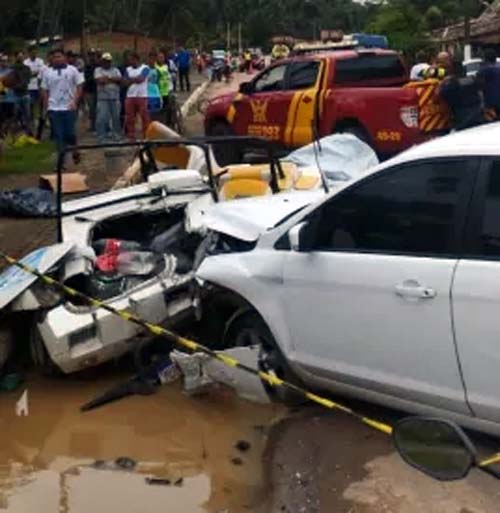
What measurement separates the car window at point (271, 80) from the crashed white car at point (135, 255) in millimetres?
8866

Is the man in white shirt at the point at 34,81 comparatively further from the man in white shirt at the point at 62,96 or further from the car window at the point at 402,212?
the car window at the point at 402,212

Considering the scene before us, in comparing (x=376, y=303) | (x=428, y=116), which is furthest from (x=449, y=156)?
(x=428, y=116)

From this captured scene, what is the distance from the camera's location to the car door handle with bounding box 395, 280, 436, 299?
4852 mm

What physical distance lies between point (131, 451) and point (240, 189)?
279cm

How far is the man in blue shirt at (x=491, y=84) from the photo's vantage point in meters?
13.6

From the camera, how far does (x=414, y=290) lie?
4.91 metres

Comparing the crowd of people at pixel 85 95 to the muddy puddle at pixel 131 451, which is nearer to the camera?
the muddy puddle at pixel 131 451

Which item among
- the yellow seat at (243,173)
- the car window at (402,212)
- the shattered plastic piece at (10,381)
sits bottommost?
the shattered plastic piece at (10,381)

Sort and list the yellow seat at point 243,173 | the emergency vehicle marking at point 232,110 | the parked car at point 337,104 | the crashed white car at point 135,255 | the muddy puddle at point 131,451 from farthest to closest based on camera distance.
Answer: the emergency vehicle marking at point 232,110 → the parked car at point 337,104 → the yellow seat at point 243,173 → the crashed white car at point 135,255 → the muddy puddle at point 131,451

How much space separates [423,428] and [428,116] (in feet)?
37.1

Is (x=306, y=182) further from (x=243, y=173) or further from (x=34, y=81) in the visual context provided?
(x=34, y=81)

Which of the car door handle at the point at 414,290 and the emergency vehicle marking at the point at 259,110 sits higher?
the car door handle at the point at 414,290

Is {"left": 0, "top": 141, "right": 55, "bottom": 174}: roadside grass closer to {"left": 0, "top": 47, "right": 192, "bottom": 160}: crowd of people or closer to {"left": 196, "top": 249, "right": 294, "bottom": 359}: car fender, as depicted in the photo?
{"left": 0, "top": 47, "right": 192, "bottom": 160}: crowd of people

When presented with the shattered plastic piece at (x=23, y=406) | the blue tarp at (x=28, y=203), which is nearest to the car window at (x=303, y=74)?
the blue tarp at (x=28, y=203)
